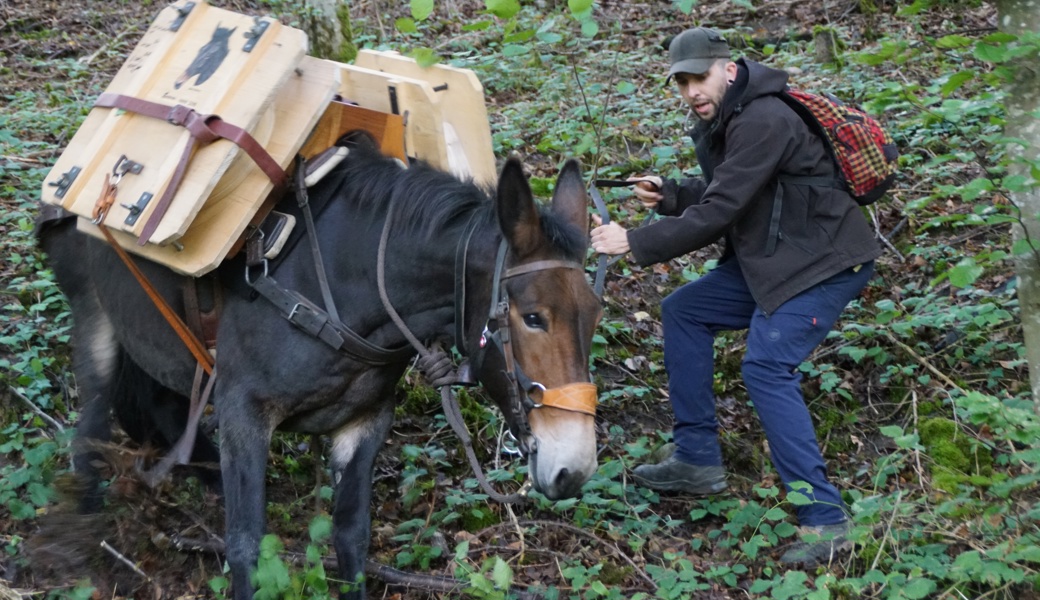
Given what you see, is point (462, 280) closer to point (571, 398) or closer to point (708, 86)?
point (571, 398)

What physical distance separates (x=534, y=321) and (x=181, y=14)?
7.42 feet

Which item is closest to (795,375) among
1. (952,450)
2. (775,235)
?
(775,235)

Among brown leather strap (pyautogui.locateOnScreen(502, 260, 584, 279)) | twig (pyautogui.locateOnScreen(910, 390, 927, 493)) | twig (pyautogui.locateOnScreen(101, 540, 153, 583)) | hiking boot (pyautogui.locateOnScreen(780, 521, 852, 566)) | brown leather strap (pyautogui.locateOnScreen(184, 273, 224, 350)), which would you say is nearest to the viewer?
brown leather strap (pyautogui.locateOnScreen(502, 260, 584, 279))

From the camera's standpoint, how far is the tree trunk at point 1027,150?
4.02 meters

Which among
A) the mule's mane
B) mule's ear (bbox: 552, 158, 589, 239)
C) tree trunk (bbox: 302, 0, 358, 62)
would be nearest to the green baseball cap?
mule's ear (bbox: 552, 158, 589, 239)

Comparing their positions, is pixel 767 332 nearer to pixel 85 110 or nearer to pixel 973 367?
pixel 973 367

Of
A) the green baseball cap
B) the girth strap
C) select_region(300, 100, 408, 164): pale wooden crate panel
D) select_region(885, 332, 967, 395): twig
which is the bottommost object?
select_region(885, 332, 967, 395): twig

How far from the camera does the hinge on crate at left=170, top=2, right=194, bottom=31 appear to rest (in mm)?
4066

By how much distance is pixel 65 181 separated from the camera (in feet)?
12.8

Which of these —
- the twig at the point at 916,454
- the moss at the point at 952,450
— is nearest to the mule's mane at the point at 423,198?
the twig at the point at 916,454

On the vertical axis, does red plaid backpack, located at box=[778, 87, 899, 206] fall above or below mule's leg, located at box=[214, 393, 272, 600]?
above

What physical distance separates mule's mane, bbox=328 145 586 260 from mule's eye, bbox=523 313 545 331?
275mm

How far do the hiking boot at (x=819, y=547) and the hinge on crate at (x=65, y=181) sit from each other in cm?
355

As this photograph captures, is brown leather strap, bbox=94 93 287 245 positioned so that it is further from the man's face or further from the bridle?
the man's face
